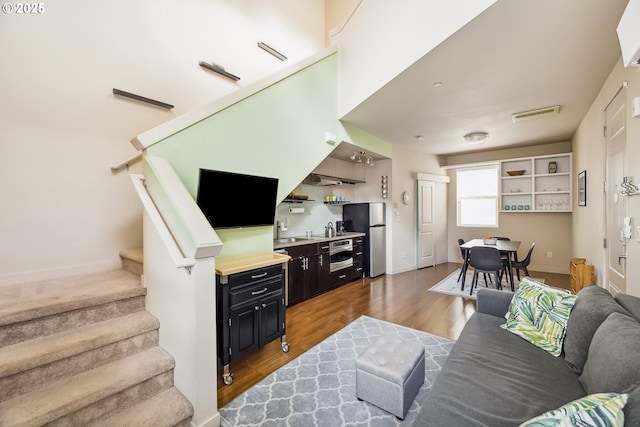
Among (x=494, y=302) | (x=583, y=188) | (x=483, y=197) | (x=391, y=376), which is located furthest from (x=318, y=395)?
(x=483, y=197)

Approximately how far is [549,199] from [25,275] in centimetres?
855

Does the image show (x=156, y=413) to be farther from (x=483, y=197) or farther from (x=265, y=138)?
(x=483, y=197)

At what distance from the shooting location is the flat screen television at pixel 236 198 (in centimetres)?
248

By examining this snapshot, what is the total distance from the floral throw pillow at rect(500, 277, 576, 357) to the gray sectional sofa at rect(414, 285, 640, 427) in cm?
5

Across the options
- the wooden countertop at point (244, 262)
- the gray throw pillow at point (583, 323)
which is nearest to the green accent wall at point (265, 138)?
the wooden countertop at point (244, 262)

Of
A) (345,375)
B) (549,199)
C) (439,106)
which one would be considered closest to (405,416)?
(345,375)

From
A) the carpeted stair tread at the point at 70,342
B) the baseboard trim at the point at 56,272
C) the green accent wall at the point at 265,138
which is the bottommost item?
the carpeted stair tread at the point at 70,342

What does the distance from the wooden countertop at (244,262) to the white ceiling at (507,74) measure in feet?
7.99

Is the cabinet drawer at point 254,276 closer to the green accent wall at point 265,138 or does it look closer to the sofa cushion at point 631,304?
the green accent wall at point 265,138

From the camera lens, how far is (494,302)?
235 cm

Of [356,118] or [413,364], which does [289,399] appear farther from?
[356,118]

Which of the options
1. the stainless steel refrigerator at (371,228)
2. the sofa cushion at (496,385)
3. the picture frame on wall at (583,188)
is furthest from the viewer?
the stainless steel refrigerator at (371,228)

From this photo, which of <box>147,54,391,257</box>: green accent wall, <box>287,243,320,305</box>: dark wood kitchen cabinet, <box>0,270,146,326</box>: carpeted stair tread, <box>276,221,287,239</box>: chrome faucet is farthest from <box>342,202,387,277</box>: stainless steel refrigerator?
<box>0,270,146,326</box>: carpeted stair tread

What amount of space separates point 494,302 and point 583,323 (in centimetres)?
77
